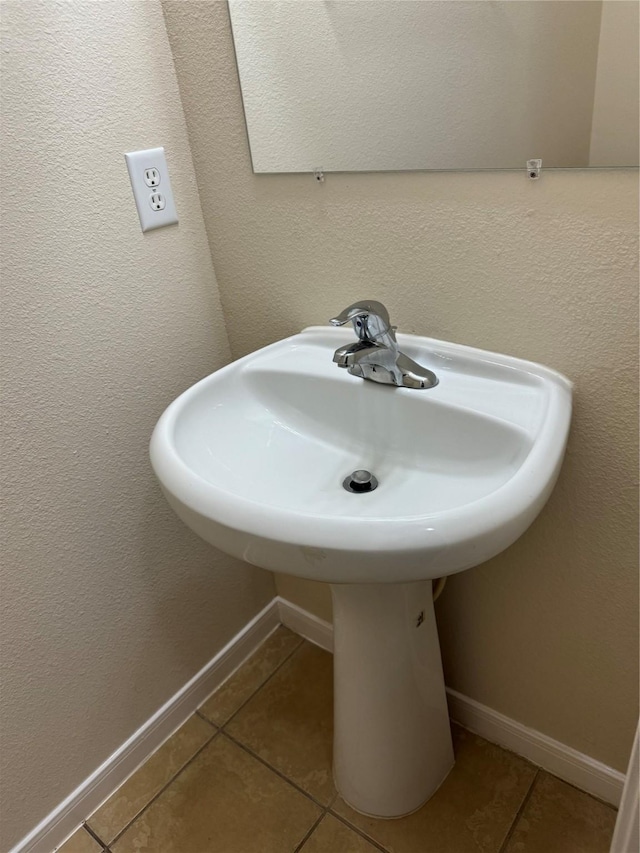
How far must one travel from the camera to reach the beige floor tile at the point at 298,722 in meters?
1.25

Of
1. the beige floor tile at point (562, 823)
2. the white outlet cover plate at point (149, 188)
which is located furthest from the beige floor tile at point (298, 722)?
the white outlet cover plate at point (149, 188)

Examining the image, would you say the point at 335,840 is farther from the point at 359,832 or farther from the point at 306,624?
the point at 306,624

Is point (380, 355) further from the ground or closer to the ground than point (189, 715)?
further from the ground

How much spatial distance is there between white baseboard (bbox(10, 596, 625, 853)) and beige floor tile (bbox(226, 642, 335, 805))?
0.08 m

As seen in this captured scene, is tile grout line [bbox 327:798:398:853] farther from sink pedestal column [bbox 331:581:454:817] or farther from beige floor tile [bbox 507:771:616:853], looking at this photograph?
beige floor tile [bbox 507:771:616:853]

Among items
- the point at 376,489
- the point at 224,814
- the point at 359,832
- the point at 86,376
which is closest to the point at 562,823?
the point at 359,832

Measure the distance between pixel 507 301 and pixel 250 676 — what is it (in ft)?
3.48

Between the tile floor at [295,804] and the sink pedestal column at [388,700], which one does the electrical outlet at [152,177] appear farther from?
the tile floor at [295,804]

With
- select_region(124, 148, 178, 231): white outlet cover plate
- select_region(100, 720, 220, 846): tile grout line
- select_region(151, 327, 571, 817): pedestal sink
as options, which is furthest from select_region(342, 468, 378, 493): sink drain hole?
select_region(100, 720, 220, 846): tile grout line

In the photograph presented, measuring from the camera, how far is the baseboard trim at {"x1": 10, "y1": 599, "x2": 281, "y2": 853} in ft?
3.80

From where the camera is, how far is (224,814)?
119 cm

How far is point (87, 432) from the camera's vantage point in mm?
1051

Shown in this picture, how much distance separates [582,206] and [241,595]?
3.58 ft

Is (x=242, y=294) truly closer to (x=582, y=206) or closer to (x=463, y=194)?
(x=463, y=194)
